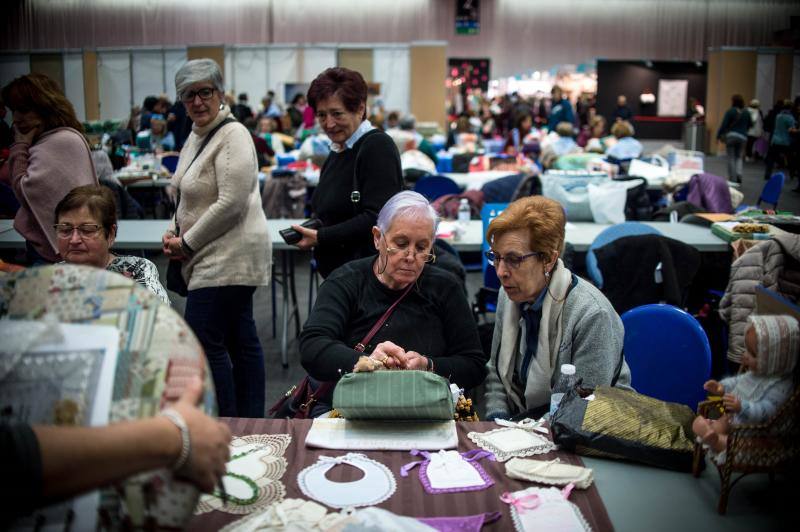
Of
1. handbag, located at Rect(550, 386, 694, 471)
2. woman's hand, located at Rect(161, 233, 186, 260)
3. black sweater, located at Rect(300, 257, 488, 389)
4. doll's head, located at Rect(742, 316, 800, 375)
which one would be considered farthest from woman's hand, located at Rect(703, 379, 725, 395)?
woman's hand, located at Rect(161, 233, 186, 260)

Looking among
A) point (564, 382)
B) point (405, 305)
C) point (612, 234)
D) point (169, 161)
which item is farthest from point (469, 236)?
point (169, 161)

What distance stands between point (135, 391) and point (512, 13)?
19.8 meters

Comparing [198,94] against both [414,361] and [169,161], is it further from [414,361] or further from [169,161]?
[169,161]

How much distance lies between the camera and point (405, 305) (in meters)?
2.47

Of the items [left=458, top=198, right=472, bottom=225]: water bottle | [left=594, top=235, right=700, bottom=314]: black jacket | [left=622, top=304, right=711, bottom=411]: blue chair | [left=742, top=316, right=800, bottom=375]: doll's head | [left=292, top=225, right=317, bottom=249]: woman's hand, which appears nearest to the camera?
[left=742, top=316, right=800, bottom=375]: doll's head

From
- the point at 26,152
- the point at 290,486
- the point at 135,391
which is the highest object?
the point at 26,152

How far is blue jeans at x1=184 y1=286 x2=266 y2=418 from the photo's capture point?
3.06 meters

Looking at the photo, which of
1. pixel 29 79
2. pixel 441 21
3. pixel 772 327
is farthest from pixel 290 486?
pixel 441 21

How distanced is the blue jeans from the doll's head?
228 cm

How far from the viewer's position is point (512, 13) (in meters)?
19.2

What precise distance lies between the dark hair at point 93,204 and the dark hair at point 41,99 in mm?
677

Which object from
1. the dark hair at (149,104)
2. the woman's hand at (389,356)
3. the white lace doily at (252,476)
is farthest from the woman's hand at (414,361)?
the dark hair at (149,104)

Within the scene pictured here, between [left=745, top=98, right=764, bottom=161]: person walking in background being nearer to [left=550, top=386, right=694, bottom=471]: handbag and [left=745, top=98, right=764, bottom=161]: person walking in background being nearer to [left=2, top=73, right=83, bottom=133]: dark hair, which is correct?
[left=550, top=386, right=694, bottom=471]: handbag

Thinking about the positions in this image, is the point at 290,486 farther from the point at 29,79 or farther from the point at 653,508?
the point at 29,79
